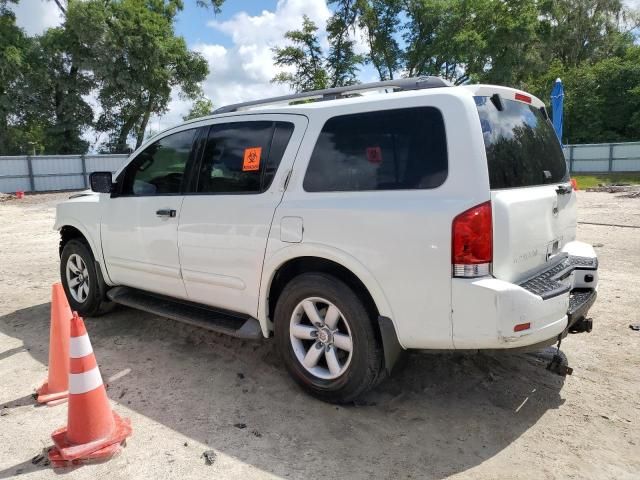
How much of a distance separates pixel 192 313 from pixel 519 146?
104 inches

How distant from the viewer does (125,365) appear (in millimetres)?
4027

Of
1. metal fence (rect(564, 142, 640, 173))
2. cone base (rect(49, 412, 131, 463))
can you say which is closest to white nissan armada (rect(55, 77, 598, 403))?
cone base (rect(49, 412, 131, 463))

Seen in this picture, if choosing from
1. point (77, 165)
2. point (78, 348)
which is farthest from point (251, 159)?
point (77, 165)

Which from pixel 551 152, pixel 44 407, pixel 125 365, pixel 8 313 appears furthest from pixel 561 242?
pixel 8 313

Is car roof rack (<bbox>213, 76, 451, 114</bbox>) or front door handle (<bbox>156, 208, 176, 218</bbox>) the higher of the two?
car roof rack (<bbox>213, 76, 451, 114</bbox>)

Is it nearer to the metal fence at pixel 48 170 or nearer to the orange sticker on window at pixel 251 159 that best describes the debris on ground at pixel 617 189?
the orange sticker on window at pixel 251 159

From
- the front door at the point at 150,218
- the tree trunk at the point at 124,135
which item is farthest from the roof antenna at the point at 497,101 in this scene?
the tree trunk at the point at 124,135

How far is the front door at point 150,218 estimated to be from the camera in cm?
410

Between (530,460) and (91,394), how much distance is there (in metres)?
2.44

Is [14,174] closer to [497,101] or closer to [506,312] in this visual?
[497,101]

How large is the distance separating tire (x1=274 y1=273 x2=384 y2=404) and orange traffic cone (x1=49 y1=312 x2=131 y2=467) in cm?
114

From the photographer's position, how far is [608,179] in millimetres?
24797

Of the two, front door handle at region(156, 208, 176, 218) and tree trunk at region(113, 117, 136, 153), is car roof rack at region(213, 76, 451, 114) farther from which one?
tree trunk at region(113, 117, 136, 153)

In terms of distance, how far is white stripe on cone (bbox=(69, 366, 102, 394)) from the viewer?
9.42 ft
